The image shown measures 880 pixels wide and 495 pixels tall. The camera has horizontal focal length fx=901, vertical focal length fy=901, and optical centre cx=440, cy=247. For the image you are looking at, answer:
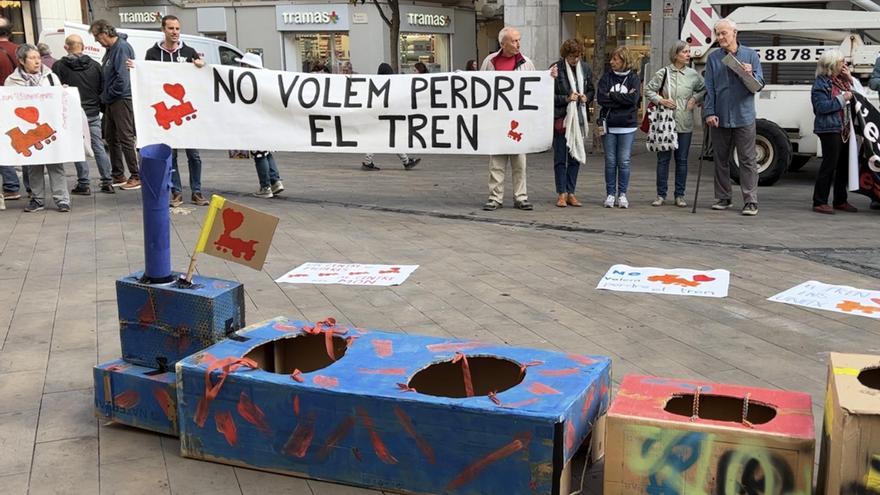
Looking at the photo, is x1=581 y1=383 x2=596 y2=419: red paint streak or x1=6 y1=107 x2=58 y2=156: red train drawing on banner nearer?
x1=581 y1=383 x2=596 y2=419: red paint streak

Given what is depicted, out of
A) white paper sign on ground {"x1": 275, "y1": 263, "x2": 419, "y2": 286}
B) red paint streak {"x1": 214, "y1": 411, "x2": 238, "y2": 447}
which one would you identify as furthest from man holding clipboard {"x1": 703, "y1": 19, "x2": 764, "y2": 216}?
red paint streak {"x1": 214, "y1": 411, "x2": 238, "y2": 447}

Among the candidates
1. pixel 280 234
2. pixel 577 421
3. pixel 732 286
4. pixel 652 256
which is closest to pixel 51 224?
pixel 280 234

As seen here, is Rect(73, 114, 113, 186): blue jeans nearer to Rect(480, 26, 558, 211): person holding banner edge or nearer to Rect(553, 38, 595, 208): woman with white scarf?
Rect(480, 26, 558, 211): person holding banner edge

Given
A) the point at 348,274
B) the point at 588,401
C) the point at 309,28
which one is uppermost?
the point at 309,28

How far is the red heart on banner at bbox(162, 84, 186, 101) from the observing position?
32.2 feet

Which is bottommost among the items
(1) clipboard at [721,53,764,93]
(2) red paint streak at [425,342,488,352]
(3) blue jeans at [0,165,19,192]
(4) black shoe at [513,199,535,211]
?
(4) black shoe at [513,199,535,211]

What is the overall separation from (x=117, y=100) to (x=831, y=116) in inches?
322

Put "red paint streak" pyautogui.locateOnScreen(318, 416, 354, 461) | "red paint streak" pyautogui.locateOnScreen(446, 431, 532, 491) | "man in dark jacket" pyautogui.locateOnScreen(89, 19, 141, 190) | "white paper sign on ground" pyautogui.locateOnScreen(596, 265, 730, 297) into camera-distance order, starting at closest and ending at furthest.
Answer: "red paint streak" pyautogui.locateOnScreen(446, 431, 532, 491) < "red paint streak" pyautogui.locateOnScreen(318, 416, 354, 461) < "white paper sign on ground" pyautogui.locateOnScreen(596, 265, 730, 297) < "man in dark jacket" pyautogui.locateOnScreen(89, 19, 141, 190)

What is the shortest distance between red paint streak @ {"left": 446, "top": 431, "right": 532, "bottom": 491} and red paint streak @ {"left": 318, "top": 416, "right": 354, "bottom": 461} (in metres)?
0.42

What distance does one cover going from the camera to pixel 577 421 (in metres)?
3.16

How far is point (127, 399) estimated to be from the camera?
388cm

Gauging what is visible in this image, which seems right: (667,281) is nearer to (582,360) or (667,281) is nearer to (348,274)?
(348,274)

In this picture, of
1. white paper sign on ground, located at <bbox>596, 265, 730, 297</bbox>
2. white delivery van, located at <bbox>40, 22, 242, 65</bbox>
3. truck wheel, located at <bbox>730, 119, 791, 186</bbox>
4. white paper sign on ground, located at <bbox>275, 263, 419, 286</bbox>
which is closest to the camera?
white paper sign on ground, located at <bbox>596, 265, 730, 297</bbox>

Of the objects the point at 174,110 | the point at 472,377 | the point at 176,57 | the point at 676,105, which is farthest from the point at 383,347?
the point at 176,57
